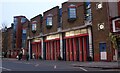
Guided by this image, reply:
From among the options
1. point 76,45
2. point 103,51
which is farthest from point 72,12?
point 103,51

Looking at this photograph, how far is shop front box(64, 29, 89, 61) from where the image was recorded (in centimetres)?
3722

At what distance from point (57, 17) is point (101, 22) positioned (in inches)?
579

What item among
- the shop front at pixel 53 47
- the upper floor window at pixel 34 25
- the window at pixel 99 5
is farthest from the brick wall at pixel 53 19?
the window at pixel 99 5

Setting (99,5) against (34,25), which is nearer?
(99,5)

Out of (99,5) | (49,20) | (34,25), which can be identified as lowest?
(34,25)

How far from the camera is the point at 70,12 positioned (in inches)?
1617

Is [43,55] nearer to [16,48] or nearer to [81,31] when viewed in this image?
[81,31]

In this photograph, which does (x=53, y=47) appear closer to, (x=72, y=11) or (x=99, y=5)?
(x=72, y=11)

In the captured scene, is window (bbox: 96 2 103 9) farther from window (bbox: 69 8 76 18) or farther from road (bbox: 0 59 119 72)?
road (bbox: 0 59 119 72)

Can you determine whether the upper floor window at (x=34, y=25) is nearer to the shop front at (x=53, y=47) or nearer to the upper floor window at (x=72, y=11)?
the shop front at (x=53, y=47)

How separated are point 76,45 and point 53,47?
30.2 feet

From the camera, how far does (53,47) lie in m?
48.1

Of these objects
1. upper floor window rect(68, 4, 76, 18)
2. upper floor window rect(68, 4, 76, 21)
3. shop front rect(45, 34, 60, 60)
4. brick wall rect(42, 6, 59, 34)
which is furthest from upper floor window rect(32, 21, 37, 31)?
upper floor window rect(68, 4, 76, 18)

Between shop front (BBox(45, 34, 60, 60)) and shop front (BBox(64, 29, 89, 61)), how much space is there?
301cm
